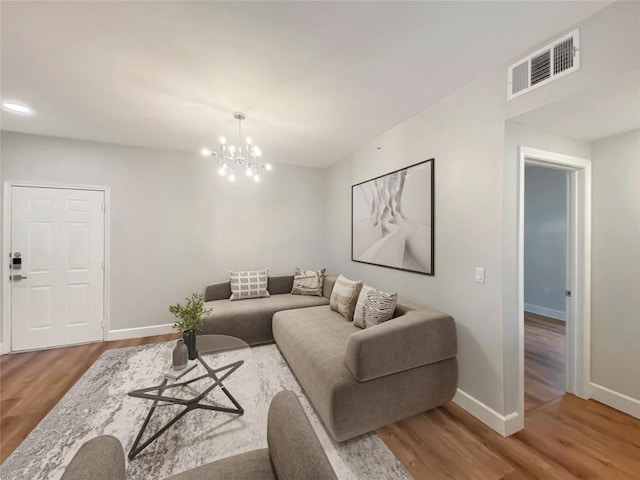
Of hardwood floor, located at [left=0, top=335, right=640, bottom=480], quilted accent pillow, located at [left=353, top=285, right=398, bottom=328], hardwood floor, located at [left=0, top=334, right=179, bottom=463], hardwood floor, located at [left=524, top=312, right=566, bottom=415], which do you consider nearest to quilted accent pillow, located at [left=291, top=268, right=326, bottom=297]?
quilted accent pillow, located at [left=353, top=285, right=398, bottom=328]

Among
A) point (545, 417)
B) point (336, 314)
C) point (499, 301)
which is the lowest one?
point (545, 417)

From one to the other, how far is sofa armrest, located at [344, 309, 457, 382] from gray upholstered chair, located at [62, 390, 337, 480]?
673 mm

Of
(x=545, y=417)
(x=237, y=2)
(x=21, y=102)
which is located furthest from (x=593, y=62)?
(x=21, y=102)

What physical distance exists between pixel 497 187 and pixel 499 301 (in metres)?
0.84

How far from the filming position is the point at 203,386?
2.20 metres

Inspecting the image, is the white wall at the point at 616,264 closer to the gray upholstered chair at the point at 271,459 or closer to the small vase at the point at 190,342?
the gray upholstered chair at the point at 271,459

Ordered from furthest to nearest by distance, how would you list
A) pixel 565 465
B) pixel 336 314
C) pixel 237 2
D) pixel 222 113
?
1. pixel 336 314
2. pixel 222 113
3. pixel 565 465
4. pixel 237 2

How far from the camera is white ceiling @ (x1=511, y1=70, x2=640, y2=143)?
1.46 m

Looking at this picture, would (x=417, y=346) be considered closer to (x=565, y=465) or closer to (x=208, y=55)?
(x=565, y=465)

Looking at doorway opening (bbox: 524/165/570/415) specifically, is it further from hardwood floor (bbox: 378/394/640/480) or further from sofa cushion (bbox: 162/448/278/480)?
sofa cushion (bbox: 162/448/278/480)

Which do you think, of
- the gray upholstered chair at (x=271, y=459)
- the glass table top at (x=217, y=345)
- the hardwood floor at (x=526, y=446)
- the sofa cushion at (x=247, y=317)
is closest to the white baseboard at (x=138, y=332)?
the sofa cushion at (x=247, y=317)

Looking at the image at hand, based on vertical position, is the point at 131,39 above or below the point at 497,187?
above

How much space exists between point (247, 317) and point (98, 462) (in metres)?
2.31

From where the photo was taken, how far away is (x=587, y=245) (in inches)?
88.9
